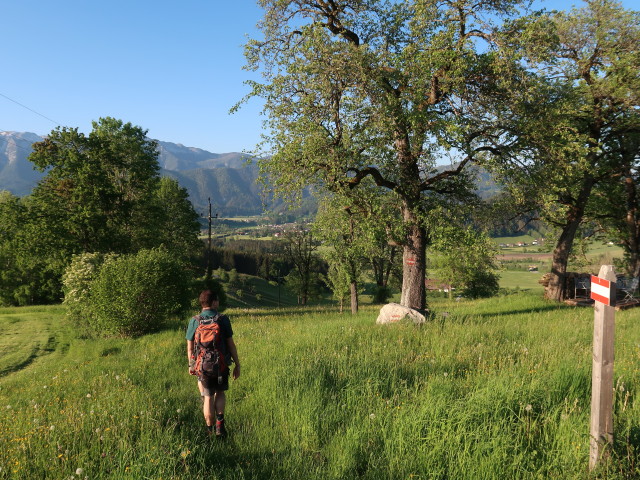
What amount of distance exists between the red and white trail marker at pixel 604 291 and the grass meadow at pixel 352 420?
5.17ft

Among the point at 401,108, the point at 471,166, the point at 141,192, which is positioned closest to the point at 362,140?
the point at 401,108

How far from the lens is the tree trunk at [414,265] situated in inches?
526

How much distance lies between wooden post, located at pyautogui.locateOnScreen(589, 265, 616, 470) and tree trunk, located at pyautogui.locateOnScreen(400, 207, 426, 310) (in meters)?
9.54

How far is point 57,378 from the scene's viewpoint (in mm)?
9023

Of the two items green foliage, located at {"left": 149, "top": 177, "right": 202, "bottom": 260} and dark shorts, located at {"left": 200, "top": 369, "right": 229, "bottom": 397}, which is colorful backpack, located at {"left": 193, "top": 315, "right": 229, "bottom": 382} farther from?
Result: green foliage, located at {"left": 149, "top": 177, "right": 202, "bottom": 260}

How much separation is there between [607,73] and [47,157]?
3485cm

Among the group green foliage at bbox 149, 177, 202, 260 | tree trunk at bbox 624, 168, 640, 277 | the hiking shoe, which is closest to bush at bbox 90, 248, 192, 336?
the hiking shoe

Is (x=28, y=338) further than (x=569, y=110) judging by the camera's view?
Yes

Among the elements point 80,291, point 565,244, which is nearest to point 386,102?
point 565,244

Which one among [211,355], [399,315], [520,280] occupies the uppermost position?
[211,355]

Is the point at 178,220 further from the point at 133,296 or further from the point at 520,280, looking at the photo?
the point at 520,280

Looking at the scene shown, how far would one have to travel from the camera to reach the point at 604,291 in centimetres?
346

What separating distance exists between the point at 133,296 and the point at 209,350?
1253cm

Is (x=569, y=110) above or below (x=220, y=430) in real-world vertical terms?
above
